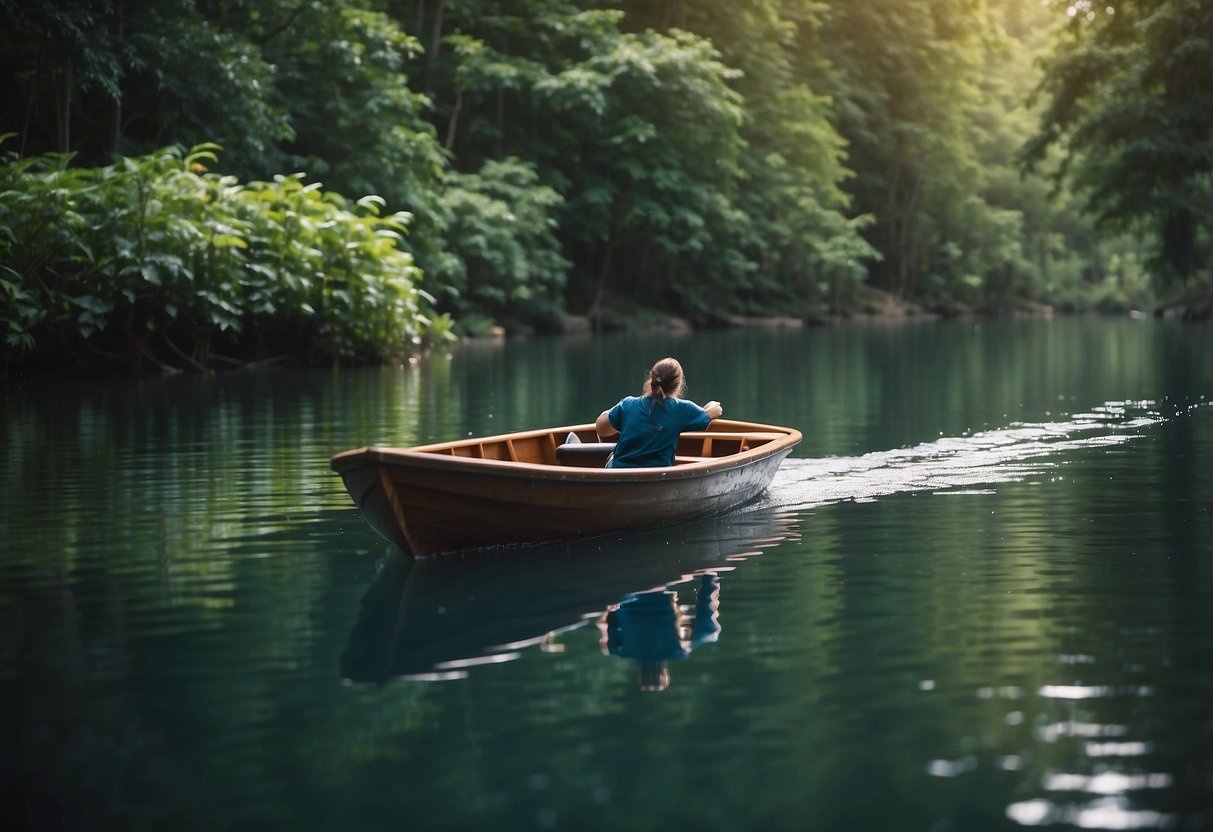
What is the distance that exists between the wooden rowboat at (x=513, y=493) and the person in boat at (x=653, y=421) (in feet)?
1.02

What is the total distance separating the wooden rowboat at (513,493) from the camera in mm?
8336

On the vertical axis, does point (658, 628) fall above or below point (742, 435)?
below

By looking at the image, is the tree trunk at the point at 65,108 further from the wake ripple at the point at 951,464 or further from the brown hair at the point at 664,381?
the brown hair at the point at 664,381

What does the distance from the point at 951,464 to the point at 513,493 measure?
18.3 feet

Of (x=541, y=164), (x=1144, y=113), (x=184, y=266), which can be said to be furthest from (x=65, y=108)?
(x=1144, y=113)

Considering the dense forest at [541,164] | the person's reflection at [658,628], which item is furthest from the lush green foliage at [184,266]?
the person's reflection at [658,628]

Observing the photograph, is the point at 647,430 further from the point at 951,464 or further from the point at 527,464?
the point at 951,464

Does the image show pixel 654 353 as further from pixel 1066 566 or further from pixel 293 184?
pixel 1066 566

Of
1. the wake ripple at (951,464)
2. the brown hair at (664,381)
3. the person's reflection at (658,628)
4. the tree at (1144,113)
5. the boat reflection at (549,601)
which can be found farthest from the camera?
the tree at (1144,113)

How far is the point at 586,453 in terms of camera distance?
1081cm

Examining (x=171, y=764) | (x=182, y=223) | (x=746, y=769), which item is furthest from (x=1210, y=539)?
(x=182, y=223)

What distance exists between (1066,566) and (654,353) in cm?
2389

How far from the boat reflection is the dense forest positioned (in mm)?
14872

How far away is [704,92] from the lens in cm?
4194
